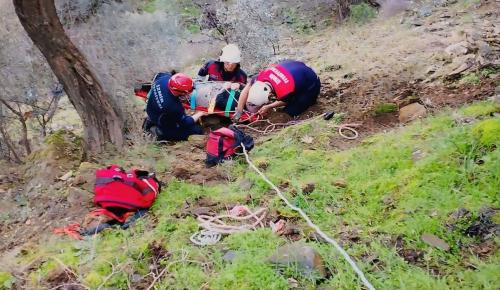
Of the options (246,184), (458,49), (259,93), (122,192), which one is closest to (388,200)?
(246,184)

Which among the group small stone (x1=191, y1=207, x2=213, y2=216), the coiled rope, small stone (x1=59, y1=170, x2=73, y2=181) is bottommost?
the coiled rope

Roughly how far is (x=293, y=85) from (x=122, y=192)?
2857 millimetres

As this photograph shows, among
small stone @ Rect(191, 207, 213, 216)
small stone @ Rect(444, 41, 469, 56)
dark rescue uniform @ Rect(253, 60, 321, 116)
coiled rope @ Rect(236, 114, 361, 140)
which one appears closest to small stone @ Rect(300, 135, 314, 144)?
coiled rope @ Rect(236, 114, 361, 140)

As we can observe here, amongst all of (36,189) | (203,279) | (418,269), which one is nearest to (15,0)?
(36,189)

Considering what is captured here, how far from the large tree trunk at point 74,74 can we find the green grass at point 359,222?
Answer: 63.9 inches

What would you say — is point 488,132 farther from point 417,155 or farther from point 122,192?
point 122,192

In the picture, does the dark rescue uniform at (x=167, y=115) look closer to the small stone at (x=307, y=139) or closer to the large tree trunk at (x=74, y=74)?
the large tree trunk at (x=74, y=74)

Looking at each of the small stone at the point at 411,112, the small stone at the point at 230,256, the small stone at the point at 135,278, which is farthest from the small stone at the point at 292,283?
the small stone at the point at 411,112

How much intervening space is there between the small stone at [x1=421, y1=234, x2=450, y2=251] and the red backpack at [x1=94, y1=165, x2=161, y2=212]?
7.27 ft

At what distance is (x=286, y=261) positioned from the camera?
2.84 meters

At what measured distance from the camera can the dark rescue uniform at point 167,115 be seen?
572cm

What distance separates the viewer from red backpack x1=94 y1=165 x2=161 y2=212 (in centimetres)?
402

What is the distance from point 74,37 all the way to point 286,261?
24.2 ft

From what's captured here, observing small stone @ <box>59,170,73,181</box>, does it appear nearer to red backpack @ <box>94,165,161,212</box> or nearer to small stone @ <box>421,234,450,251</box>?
red backpack @ <box>94,165,161,212</box>
